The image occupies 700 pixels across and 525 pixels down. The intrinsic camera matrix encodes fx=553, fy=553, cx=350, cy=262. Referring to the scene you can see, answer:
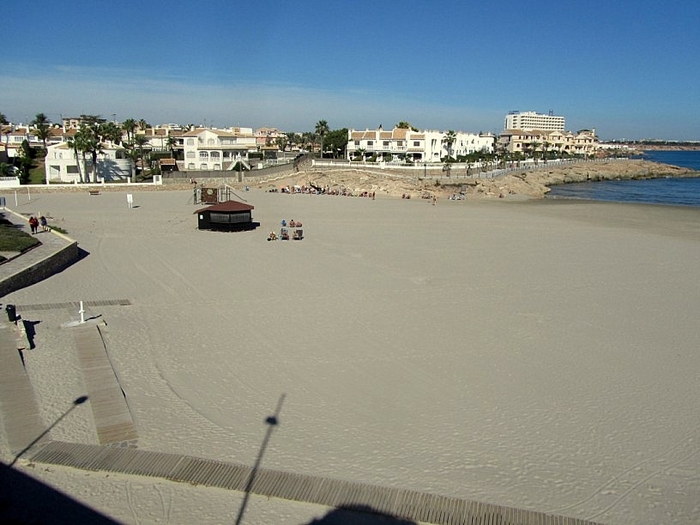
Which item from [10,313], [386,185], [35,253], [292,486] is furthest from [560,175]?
[292,486]

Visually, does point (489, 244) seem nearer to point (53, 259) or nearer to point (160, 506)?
point (53, 259)

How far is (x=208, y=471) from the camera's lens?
326 inches

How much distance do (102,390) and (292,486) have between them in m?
4.88

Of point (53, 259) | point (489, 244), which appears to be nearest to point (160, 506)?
point (53, 259)

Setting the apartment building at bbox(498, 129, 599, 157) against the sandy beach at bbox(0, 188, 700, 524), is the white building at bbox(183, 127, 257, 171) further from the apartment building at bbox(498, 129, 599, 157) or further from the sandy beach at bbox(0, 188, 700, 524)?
the apartment building at bbox(498, 129, 599, 157)

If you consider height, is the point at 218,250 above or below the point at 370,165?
below

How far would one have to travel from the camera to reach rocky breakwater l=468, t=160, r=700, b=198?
56103 mm

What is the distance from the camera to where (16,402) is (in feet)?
33.1

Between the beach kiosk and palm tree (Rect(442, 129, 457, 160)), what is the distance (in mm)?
51706

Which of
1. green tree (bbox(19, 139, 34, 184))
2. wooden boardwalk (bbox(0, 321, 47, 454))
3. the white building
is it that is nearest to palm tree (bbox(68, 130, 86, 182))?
green tree (bbox(19, 139, 34, 184))

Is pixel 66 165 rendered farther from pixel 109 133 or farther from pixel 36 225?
pixel 36 225

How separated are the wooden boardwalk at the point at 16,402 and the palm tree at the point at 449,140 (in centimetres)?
6978

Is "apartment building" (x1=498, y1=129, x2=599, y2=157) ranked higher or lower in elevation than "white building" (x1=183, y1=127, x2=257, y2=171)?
higher

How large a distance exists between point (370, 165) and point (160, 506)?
5411 cm
